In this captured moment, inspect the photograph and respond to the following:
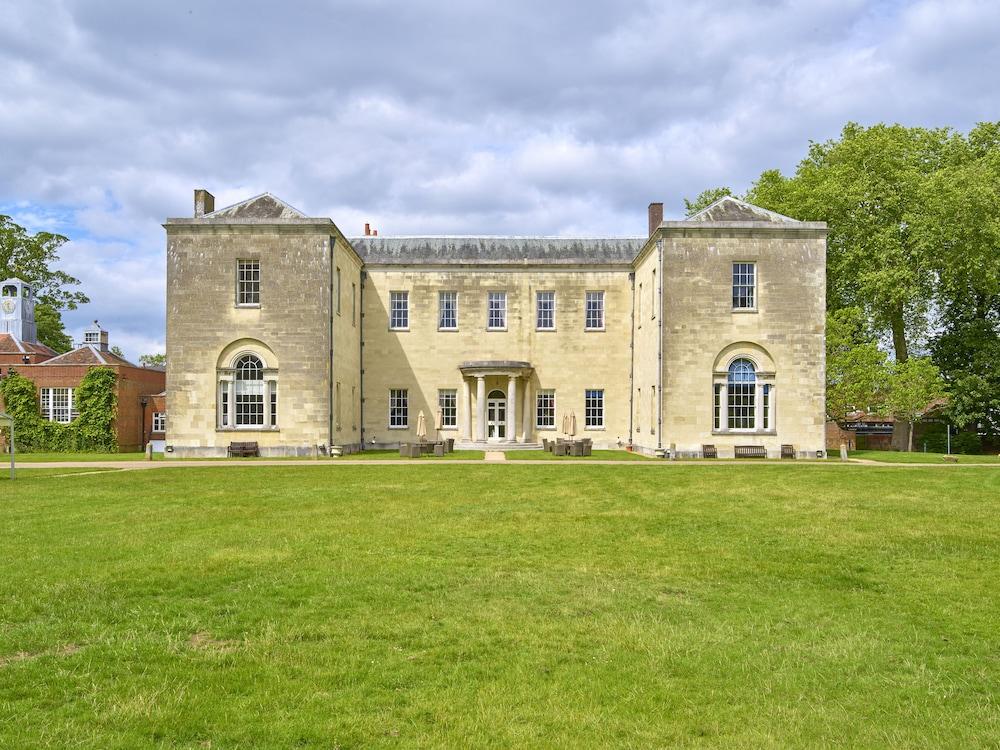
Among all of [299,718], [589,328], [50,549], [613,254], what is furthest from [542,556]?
[613,254]

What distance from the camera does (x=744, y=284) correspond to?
3036 centimetres

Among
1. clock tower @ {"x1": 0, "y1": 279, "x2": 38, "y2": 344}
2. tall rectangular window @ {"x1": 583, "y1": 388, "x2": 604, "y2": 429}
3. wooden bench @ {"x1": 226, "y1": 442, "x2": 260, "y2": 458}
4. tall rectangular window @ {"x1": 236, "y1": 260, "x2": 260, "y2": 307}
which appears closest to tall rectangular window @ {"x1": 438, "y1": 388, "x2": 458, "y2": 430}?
tall rectangular window @ {"x1": 583, "y1": 388, "x2": 604, "y2": 429}

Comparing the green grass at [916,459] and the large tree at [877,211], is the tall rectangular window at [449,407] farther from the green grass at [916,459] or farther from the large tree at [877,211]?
the large tree at [877,211]

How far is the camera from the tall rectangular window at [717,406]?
98.7 feet

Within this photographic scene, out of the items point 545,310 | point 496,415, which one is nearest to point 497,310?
point 545,310

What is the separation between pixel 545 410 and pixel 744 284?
10982mm

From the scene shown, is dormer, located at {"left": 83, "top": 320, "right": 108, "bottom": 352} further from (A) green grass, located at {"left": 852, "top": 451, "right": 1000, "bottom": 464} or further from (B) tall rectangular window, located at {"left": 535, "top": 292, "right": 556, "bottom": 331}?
(A) green grass, located at {"left": 852, "top": 451, "right": 1000, "bottom": 464}

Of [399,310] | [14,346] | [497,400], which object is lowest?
[497,400]

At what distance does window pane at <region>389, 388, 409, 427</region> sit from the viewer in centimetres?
3647

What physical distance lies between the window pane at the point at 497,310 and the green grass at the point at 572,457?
273 inches

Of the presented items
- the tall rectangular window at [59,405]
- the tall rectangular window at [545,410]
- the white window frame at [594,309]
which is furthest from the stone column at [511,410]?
the tall rectangular window at [59,405]

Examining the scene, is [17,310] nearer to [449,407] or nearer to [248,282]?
[248,282]

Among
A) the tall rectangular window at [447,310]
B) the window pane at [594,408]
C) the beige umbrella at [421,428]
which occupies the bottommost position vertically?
the beige umbrella at [421,428]

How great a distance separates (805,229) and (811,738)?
2800 cm
